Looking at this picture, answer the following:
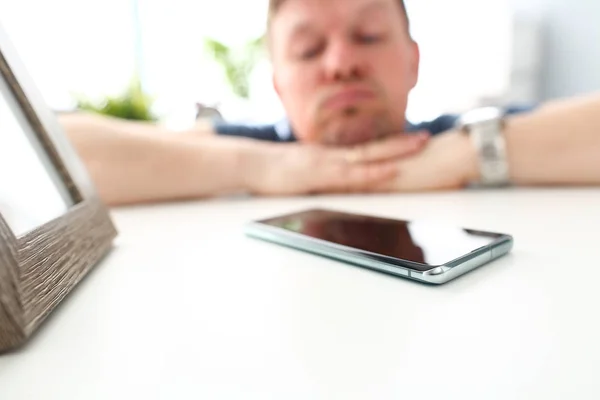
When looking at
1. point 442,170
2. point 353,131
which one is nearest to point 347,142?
point 353,131

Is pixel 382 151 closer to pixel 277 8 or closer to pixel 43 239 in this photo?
pixel 277 8

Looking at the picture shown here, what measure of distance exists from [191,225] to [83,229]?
13 centimetres

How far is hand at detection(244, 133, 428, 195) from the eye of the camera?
22.8 inches

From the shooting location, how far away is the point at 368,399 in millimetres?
151

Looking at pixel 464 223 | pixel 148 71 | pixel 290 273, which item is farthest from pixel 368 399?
pixel 148 71

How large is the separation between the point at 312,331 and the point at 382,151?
0.42m

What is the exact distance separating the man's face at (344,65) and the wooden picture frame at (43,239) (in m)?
0.31

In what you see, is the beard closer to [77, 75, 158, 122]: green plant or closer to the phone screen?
the phone screen

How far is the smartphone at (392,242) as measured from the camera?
255 millimetres

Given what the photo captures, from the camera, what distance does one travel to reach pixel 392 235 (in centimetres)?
32

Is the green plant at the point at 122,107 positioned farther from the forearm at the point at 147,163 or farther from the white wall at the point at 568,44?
the white wall at the point at 568,44

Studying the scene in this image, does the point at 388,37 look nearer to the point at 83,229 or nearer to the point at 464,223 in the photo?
the point at 464,223

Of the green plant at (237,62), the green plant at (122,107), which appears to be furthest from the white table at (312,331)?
the green plant at (237,62)

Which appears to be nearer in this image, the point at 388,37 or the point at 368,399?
A: the point at 368,399
